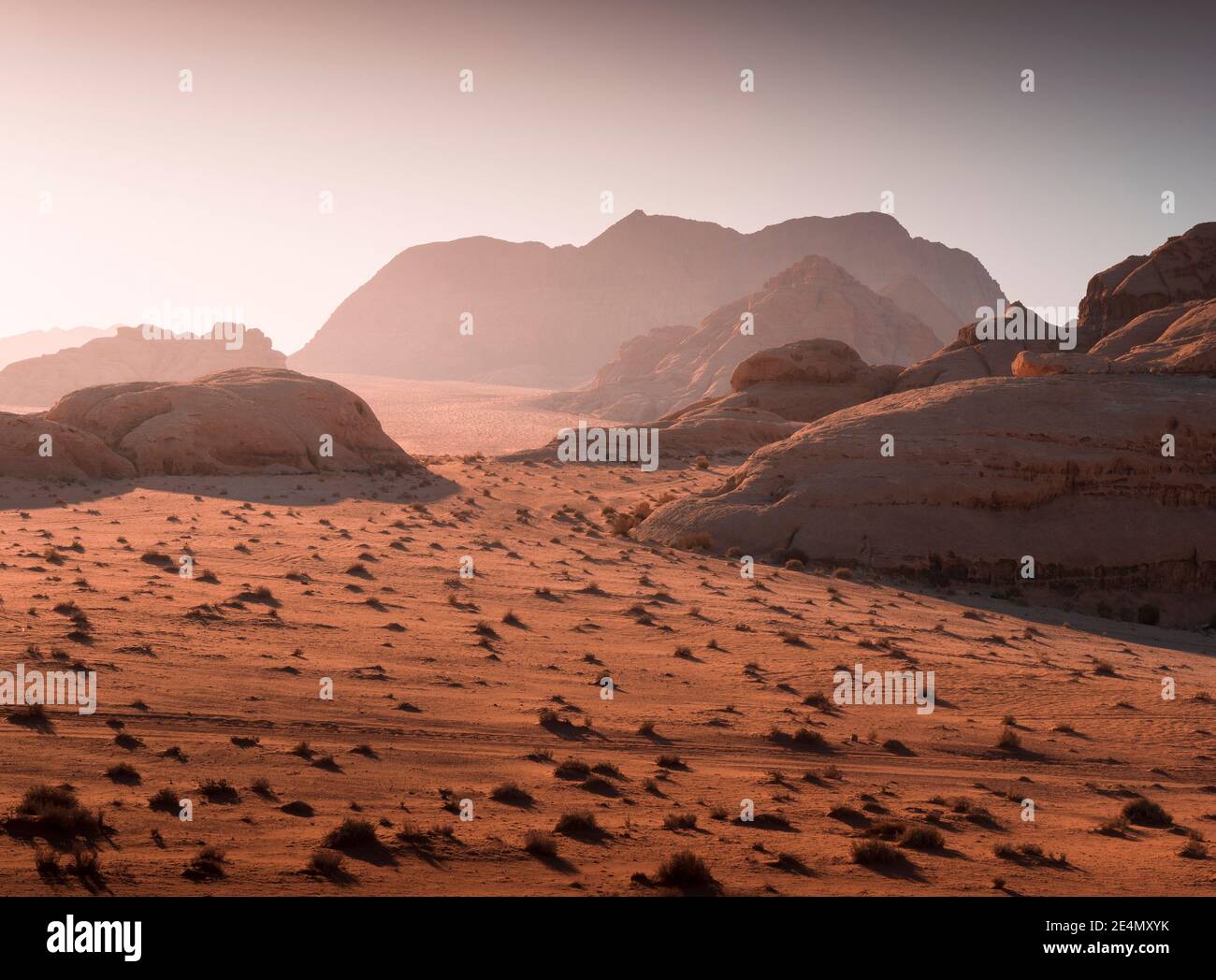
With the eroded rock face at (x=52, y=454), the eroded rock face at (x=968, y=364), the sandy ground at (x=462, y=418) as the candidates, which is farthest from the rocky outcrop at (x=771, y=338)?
the eroded rock face at (x=52, y=454)

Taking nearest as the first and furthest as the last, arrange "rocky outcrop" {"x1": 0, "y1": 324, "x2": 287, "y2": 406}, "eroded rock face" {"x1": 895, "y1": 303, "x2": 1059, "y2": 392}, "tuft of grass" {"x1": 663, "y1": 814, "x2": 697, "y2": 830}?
"tuft of grass" {"x1": 663, "y1": 814, "x2": 697, "y2": 830} < "eroded rock face" {"x1": 895, "y1": 303, "x2": 1059, "y2": 392} < "rocky outcrop" {"x1": 0, "y1": 324, "x2": 287, "y2": 406}

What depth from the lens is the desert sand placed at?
7992mm

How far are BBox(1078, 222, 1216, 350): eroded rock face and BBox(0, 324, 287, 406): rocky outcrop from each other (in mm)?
100731

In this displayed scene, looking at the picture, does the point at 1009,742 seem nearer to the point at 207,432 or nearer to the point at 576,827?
the point at 576,827

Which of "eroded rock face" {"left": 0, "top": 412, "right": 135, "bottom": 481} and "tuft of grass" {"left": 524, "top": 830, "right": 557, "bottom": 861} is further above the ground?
"eroded rock face" {"left": 0, "top": 412, "right": 135, "bottom": 481}

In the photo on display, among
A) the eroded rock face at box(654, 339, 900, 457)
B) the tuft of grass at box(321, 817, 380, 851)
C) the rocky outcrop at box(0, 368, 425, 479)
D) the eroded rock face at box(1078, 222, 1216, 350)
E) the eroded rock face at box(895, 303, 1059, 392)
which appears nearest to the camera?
the tuft of grass at box(321, 817, 380, 851)

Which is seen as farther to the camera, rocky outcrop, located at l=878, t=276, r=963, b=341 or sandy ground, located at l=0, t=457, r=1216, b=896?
rocky outcrop, located at l=878, t=276, r=963, b=341

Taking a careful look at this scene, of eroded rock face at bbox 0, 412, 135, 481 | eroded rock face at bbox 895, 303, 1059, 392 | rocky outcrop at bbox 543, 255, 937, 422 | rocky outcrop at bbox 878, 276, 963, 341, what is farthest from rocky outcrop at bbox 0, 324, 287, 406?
rocky outcrop at bbox 878, 276, 963, 341

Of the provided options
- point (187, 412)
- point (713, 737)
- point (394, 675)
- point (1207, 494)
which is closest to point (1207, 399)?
point (1207, 494)

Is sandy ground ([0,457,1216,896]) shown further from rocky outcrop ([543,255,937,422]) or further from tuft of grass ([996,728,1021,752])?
rocky outcrop ([543,255,937,422])

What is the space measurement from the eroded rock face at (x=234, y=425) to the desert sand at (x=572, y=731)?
16.5 meters

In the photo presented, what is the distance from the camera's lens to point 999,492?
24516 mm

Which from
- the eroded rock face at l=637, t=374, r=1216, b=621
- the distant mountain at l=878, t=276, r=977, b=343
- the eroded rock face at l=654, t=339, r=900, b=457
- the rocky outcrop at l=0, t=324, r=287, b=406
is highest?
the distant mountain at l=878, t=276, r=977, b=343

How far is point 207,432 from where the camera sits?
132 ft
